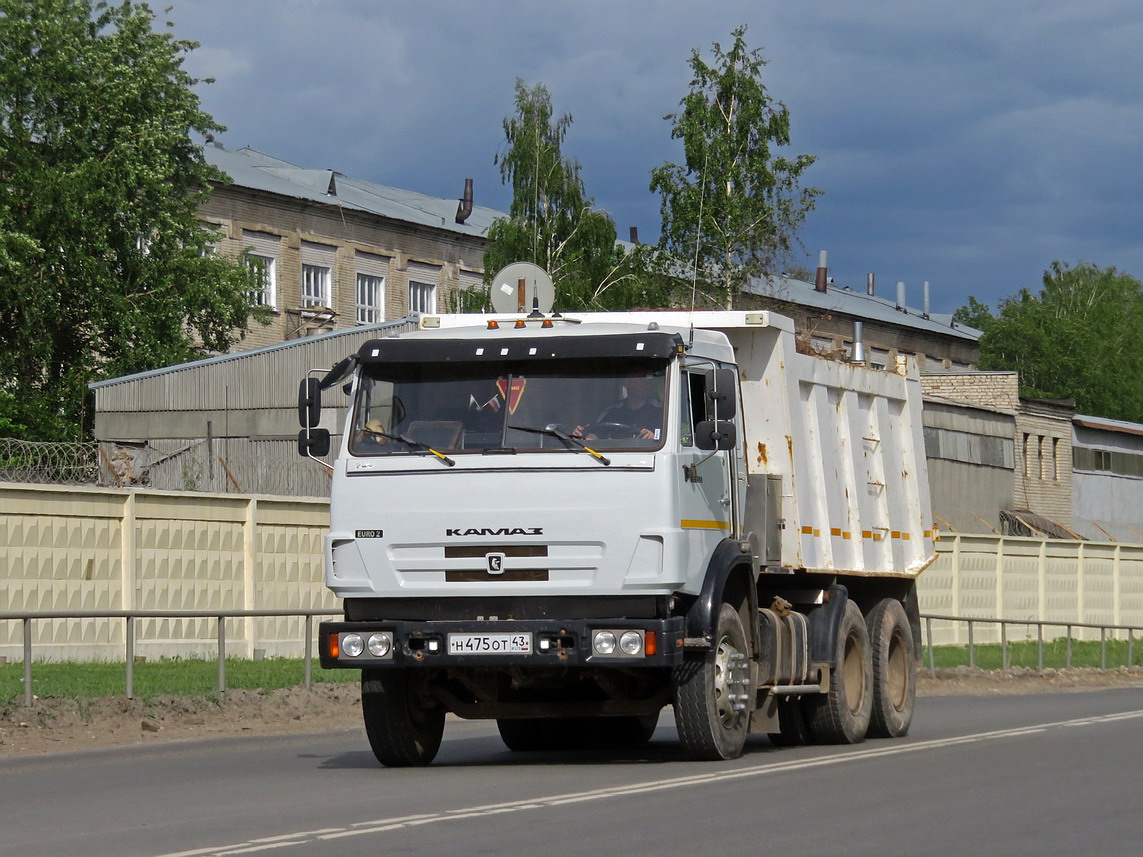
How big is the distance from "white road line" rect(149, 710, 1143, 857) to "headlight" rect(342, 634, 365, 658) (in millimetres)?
1911

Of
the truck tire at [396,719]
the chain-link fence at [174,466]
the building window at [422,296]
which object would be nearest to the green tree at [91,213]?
the chain-link fence at [174,466]

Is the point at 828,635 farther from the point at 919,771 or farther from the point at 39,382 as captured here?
the point at 39,382

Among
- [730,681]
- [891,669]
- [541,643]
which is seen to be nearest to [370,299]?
[891,669]

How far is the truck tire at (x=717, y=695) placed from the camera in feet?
39.1

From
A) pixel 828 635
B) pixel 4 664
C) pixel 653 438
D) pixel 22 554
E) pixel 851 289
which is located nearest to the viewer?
pixel 653 438

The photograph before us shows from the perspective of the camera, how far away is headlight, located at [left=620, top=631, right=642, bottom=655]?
11.4m

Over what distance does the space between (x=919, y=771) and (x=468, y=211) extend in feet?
191

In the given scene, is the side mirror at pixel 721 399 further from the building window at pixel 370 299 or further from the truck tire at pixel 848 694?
the building window at pixel 370 299

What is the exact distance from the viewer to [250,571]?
23.2 meters

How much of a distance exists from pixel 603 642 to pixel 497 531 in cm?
91

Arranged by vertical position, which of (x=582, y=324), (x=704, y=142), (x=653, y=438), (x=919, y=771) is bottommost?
→ (x=919, y=771)

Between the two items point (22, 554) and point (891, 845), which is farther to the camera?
point (22, 554)

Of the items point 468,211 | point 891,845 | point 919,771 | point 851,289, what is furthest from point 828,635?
point 851,289

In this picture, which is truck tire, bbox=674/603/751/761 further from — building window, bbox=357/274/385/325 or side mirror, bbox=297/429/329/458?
building window, bbox=357/274/385/325
